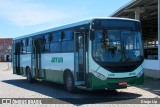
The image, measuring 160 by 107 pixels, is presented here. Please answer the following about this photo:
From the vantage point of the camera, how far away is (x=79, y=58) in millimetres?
14883

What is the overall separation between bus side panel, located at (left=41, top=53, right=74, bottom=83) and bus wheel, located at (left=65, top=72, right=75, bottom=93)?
11.7 inches

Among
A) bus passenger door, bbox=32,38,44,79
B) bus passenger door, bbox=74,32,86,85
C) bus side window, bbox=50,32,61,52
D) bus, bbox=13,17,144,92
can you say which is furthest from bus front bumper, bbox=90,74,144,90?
bus passenger door, bbox=32,38,44,79

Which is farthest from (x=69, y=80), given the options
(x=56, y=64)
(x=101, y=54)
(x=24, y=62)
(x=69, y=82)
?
(x=24, y=62)

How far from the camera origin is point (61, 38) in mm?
16750

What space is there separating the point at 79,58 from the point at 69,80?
122 cm

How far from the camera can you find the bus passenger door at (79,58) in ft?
48.1

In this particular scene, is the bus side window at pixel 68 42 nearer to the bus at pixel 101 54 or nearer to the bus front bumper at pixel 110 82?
the bus at pixel 101 54

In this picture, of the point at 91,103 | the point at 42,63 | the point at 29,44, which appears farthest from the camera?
the point at 29,44

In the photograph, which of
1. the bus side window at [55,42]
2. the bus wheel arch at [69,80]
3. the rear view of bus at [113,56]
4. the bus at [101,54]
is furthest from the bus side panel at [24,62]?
the rear view of bus at [113,56]

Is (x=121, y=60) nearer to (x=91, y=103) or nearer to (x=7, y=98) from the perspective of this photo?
(x=91, y=103)

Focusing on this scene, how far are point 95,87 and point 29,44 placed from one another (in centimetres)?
932

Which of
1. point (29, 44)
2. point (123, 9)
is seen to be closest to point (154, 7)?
point (123, 9)

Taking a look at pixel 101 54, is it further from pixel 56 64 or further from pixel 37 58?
pixel 37 58

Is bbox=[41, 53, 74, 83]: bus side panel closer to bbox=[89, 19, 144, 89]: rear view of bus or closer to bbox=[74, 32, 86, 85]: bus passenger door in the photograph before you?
bbox=[74, 32, 86, 85]: bus passenger door
